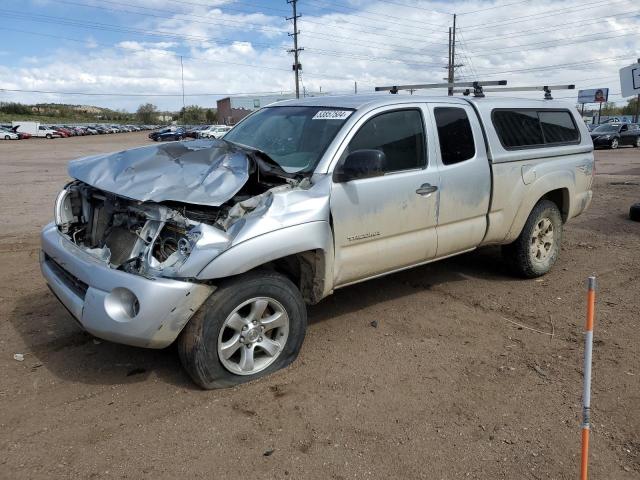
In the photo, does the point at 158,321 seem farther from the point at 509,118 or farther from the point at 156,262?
the point at 509,118

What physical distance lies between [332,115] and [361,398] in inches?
86.1

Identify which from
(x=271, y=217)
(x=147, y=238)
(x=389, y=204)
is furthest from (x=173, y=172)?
(x=389, y=204)

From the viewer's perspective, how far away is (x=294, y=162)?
4.10m

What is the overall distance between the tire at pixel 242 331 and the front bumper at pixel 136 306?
0.11 metres

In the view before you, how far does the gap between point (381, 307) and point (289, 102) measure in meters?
2.10

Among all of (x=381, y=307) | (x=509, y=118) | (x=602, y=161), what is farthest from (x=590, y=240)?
(x=602, y=161)

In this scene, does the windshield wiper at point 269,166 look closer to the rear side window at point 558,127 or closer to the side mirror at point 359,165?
the side mirror at point 359,165

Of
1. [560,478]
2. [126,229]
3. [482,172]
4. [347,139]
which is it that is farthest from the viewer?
[482,172]

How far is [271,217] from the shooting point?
3447 millimetres

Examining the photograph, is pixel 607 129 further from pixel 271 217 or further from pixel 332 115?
pixel 271 217

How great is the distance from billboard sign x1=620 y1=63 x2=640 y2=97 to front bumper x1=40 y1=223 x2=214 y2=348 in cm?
889

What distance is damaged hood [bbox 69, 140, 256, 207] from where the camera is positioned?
3.43 meters

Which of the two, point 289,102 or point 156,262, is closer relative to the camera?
point 156,262

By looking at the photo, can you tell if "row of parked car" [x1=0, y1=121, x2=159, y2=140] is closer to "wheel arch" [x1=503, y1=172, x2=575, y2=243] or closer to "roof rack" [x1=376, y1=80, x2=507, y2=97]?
"roof rack" [x1=376, y1=80, x2=507, y2=97]
